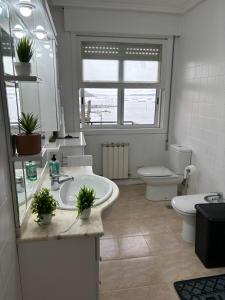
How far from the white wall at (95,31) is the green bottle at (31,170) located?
6.31 feet

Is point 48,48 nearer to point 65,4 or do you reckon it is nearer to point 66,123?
point 65,4

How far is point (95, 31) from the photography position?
307cm

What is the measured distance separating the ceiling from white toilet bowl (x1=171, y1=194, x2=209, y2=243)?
2.38 metres

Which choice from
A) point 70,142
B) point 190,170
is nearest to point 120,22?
point 70,142

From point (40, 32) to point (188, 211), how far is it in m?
2.04

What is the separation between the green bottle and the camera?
4.62 feet

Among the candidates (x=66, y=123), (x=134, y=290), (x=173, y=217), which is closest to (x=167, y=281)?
(x=134, y=290)

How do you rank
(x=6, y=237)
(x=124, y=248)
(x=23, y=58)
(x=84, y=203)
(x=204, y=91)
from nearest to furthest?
(x=6, y=237) → (x=23, y=58) → (x=84, y=203) → (x=124, y=248) → (x=204, y=91)

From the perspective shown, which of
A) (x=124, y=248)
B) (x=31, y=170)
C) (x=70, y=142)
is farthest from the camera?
(x=70, y=142)

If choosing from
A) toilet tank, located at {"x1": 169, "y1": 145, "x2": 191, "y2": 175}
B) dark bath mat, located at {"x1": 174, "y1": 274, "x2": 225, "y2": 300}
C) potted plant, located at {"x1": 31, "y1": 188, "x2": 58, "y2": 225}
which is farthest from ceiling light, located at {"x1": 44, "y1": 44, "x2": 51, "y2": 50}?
dark bath mat, located at {"x1": 174, "y1": 274, "x2": 225, "y2": 300}

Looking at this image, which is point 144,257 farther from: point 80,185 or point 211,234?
point 80,185

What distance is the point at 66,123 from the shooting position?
3.37 m

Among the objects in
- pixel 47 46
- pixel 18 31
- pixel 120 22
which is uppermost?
pixel 120 22

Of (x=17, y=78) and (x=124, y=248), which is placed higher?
(x=17, y=78)
